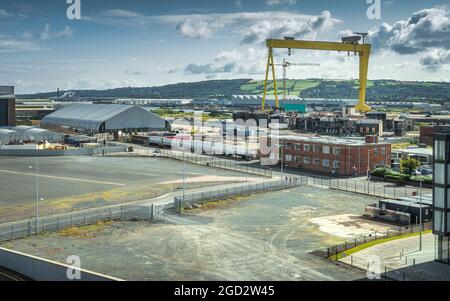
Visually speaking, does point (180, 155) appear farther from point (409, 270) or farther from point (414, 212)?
point (409, 270)

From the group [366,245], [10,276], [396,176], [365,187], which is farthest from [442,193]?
[396,176]

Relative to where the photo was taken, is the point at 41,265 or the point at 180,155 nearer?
the point at 41,265

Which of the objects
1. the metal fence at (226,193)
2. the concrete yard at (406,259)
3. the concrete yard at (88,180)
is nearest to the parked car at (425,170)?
the metal fence at (226,193)

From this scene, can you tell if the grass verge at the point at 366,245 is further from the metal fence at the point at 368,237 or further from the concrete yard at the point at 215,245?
the concrete yard at the point at 215,245

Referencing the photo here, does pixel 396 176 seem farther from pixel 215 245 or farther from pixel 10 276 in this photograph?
pixel 10 276

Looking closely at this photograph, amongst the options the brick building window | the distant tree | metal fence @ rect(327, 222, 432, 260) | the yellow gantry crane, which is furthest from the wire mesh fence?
the yellow gantry crane
